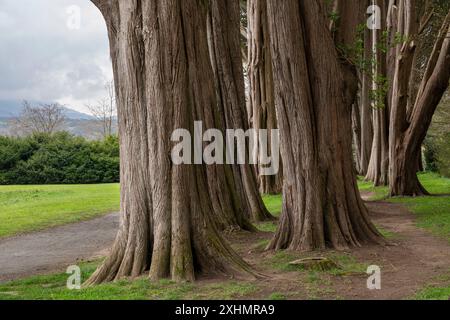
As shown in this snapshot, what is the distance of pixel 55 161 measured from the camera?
39188 millimetres

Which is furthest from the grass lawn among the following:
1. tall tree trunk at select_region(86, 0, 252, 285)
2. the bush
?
the bush

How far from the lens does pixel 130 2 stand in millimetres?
8320

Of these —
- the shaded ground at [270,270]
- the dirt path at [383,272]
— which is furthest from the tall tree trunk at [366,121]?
the dirt path at [383,272]

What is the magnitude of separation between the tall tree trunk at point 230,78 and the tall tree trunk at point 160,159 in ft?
22.2

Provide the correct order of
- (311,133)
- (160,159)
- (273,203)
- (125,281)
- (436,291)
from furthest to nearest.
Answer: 1. (273,203)
2. (311,133)
3. (160,159)
4. (125,281)
5. (436,291)

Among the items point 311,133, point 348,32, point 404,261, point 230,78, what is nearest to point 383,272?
point 404,261

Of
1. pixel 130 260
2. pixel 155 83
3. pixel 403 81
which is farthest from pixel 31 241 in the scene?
pixel 403 81

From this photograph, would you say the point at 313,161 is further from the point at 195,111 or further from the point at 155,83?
the point at 155,83

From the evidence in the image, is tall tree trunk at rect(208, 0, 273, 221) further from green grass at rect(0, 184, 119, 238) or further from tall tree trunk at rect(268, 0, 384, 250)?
green grass at rect(0, 184, 119, 238)

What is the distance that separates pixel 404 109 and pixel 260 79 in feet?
18.1

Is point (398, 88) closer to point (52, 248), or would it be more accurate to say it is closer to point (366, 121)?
point (366, 121)

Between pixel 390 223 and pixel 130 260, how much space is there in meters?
8.25

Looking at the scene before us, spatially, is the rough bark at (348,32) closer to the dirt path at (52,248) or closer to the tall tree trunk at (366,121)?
the dirt path at (52,248)

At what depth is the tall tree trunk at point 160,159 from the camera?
26.5 ft
